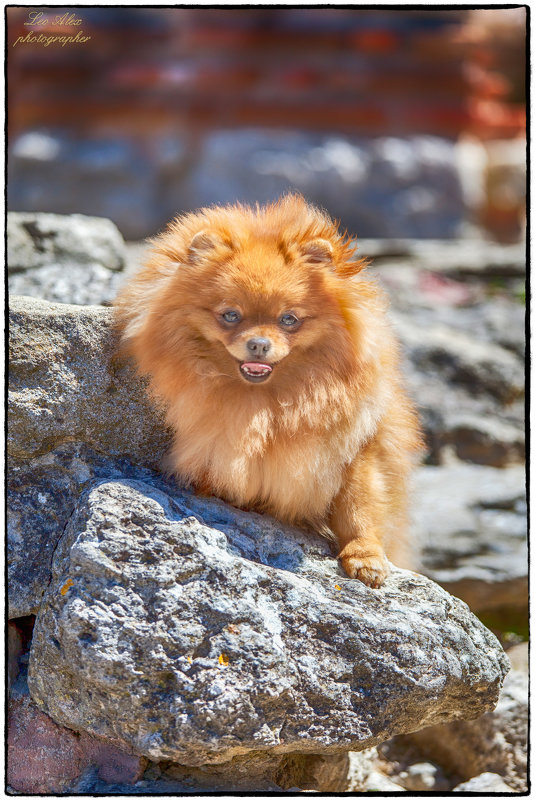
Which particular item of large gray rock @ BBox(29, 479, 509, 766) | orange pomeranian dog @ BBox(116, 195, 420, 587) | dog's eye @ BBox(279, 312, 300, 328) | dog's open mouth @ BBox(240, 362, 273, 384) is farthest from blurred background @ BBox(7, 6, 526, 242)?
large gray rock @ BBox(29, 479, 509, 766)

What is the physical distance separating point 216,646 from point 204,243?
157 centimetres

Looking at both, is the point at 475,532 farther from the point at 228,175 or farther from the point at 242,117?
the point at 242,117

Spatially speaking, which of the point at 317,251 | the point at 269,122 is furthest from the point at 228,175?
the point at 317,251

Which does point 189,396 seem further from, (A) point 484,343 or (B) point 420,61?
(B) point 420,61

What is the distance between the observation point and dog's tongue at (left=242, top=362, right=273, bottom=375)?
312 centimetres

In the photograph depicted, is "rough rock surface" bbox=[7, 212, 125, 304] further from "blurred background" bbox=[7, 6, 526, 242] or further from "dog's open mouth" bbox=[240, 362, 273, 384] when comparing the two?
"blurred background" bbox=[7, 6, 526, 242]

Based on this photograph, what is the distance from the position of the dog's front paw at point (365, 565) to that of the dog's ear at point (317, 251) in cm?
123

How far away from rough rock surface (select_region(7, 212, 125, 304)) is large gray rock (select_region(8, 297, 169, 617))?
86cm

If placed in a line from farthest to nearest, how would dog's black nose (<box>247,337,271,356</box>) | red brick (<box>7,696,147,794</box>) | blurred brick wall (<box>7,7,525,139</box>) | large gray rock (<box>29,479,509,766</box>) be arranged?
1. blurred brick wall (<box>7,7,525,139</box>)
2. red brick (<box>7,696,147,794</box>)
3. dog's black nose (<box>247,337,271,356</box>)
4. large gray rock (<box>29,479,509,766</box>)

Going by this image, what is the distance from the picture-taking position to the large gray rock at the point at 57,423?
11.2 feet

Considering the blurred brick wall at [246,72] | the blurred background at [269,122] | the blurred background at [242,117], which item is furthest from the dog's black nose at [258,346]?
the blurred brick wall at [246,72]

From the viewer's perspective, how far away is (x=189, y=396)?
11.0 ft

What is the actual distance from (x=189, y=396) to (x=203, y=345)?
0.22 m

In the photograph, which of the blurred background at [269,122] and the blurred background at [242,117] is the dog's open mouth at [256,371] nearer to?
the blurred background at [269,122]
